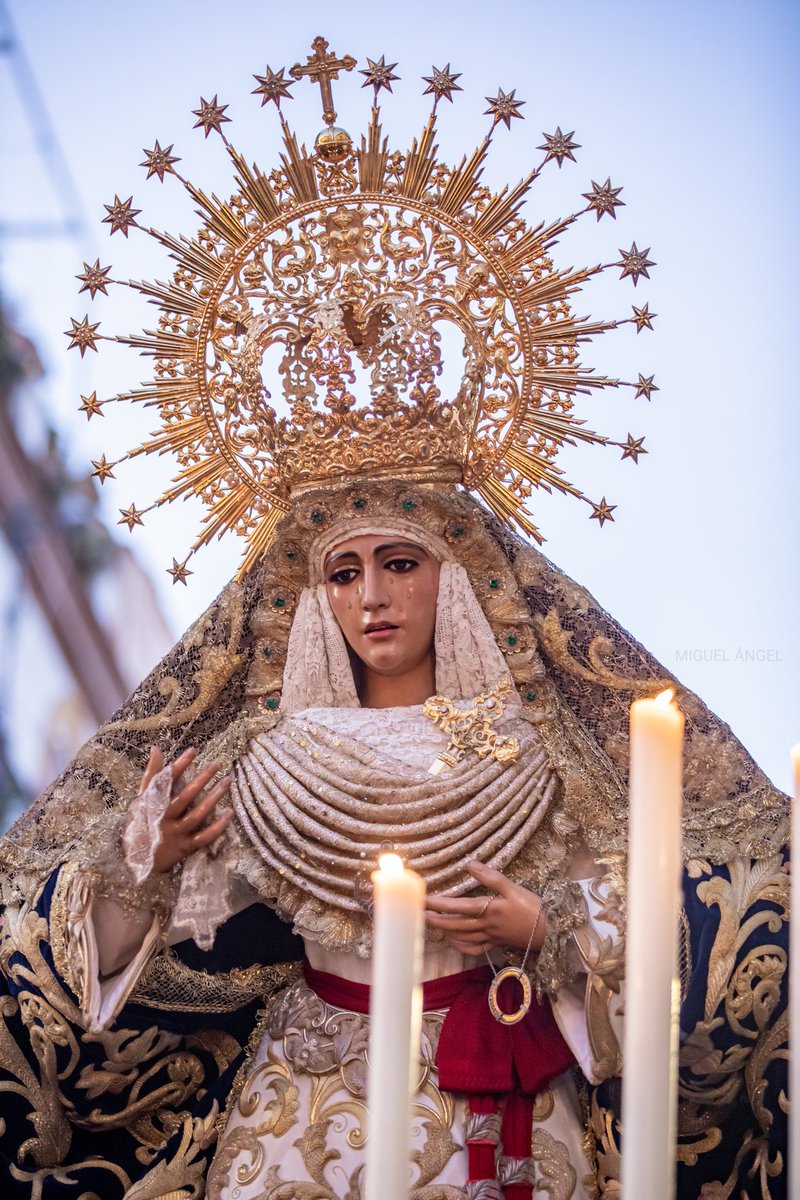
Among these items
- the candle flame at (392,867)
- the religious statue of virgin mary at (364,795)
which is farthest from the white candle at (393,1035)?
the religious statue of virgin mary at (364,795)

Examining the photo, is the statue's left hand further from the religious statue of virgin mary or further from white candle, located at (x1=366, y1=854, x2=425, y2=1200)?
white candle, located at (x1=366, y1=854, x2=425, y2=1200)

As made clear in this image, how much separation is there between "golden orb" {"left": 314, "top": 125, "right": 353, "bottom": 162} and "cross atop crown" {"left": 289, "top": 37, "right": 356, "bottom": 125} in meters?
0.06

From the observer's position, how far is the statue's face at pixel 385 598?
3799 mm

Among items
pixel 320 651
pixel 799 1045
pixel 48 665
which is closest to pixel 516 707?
pixel 320 651

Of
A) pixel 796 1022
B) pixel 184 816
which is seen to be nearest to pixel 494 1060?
pixel 184 816

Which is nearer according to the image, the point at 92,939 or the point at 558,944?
the point at 558,944

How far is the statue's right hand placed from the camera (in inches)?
135

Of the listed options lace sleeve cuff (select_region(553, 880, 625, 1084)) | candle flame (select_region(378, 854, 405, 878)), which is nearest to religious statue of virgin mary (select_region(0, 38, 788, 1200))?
lace sleeve cuff (select_region(553, 880, 625, 1084))

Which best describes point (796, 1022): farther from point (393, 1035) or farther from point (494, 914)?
point (494, 914)

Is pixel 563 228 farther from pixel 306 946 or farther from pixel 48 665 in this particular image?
pixel 48 665

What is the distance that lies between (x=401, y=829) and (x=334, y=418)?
1.00 m

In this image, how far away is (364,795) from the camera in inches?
136

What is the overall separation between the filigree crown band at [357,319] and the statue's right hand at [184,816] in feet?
2.05

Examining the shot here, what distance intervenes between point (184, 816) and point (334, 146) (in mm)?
1519
